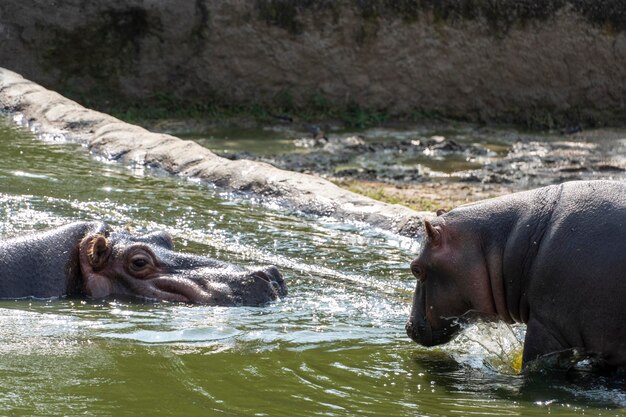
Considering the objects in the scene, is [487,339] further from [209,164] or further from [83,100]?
[83,100]

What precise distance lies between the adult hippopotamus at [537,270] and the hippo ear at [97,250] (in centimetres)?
160

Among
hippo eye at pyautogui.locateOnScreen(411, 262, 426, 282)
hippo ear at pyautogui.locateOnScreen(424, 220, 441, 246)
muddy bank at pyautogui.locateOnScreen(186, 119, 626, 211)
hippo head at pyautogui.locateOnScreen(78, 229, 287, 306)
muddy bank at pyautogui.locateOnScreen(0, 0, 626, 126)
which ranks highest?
muddy bank at pyautogui.locateOnScreen(0, 0, 626, 126)

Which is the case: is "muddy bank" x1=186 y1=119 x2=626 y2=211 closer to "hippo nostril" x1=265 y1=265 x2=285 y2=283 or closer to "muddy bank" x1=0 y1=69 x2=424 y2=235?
"muddy bank" x1=0 y1=69 x2=424 y2=235

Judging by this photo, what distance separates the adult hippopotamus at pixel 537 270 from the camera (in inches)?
188

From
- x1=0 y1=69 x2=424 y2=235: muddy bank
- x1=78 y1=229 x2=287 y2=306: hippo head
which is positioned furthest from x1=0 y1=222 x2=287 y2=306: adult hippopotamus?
x1=0 y1=69 x2=424 y2=235: muddy bank

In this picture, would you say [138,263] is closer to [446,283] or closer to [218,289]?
[218,289]

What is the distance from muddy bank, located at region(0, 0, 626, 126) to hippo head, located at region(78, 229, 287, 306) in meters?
7.99

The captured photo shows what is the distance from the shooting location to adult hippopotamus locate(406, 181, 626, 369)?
478cm

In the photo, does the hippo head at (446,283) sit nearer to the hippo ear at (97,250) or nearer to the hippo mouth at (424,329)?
the hippo mouth at (424,329)

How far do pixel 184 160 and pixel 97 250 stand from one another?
353 centimetres

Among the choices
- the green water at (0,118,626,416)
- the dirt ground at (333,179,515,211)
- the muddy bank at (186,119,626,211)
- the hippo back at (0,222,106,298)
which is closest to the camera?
the green water at (0,118,626,416)

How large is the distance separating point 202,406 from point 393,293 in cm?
238

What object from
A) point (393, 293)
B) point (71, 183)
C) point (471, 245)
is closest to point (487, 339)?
point (471, 245)

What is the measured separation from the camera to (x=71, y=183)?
28.2 ft
